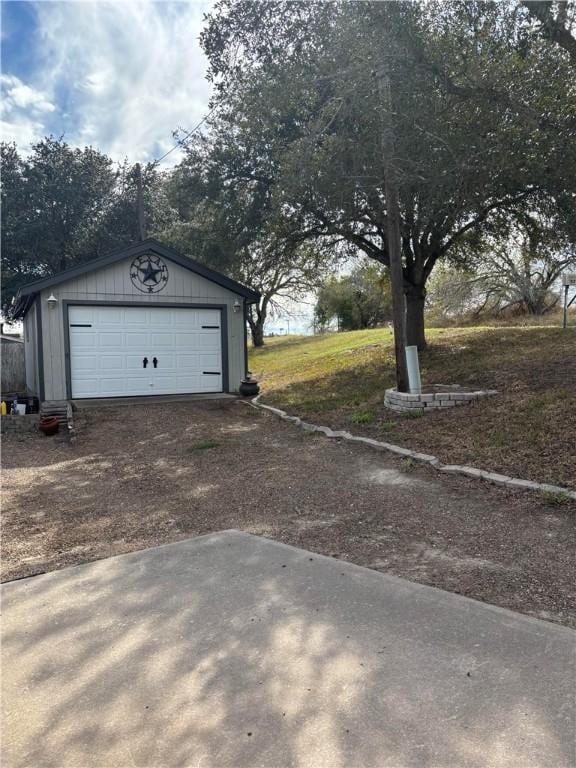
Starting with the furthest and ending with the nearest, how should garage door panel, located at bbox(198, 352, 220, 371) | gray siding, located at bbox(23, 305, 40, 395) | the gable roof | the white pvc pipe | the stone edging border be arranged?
1. garage door panel, located at bbox(198, 352, 220, 371)
2. gray siding, located at bbox(23, 305, 40, 395)
3. the gable roof
4. the white pvc pipe
5. the stone edging border

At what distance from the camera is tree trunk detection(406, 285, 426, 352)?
526 inches

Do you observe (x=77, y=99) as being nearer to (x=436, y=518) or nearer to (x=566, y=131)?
(x=566, y=131)

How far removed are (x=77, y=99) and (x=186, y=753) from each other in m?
12.6

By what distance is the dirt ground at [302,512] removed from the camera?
349 centimetres

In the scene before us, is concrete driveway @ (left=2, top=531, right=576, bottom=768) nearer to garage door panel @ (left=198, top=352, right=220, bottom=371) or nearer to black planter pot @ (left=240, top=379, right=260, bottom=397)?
black planter pot @ (left=240, top=379, right=260, bottom=397)

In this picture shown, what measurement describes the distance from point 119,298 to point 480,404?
307 inches

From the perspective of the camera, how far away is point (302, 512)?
4.75 metres

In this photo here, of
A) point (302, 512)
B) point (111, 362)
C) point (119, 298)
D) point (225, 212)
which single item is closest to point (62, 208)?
point (225, 212)

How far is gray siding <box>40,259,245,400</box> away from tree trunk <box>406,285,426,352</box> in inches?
166

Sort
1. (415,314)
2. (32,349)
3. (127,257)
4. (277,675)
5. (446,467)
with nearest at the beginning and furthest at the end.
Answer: (277,675) → (446,467) → (127,257) → (32,349) → (415,314)

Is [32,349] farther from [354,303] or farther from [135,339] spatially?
[354,303]

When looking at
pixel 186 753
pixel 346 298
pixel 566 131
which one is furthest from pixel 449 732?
pixel 346 298

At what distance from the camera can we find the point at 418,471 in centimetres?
586

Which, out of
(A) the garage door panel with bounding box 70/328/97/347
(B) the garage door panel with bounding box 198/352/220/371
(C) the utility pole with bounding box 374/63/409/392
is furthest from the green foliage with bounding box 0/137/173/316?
(C) the utility pole with bounding box 374/63/409/392
